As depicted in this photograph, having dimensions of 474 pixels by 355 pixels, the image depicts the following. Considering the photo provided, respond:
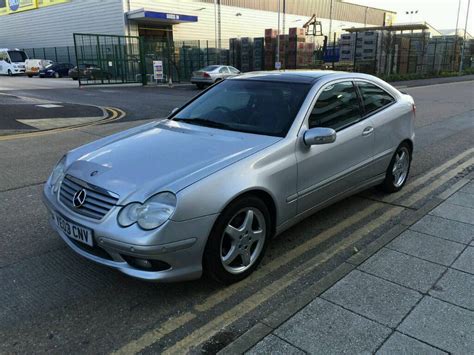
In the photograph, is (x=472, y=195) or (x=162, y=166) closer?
(x=162, y=166)

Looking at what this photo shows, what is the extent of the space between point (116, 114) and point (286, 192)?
34.9 ft

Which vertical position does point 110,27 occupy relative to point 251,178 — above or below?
above

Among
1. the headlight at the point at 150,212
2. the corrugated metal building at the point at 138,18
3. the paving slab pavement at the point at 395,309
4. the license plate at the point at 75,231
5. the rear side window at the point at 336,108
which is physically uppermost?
the corrugated metal building at the point at 138,18

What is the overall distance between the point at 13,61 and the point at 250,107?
4413cm

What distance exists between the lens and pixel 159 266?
278 cm

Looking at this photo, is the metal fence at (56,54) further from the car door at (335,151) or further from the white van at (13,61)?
the car door at (335,151)

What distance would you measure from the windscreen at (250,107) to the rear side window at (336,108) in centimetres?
19

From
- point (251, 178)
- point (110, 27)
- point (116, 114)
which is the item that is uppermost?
point (110, 27)

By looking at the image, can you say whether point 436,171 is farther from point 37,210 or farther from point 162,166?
point 37,210

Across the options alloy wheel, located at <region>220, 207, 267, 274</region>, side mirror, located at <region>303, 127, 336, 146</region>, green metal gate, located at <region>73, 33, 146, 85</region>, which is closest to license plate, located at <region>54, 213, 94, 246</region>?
alloy wheel, located at <region>220, 207, 267, 274</region>

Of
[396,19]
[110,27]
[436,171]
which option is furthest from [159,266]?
[396,19]

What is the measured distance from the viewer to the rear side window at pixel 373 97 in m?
4.58

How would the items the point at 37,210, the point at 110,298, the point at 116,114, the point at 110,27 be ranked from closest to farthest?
1. the point at 110,298
2. the point at 37,210
3. the point at 116,114
4. the point at 110,27

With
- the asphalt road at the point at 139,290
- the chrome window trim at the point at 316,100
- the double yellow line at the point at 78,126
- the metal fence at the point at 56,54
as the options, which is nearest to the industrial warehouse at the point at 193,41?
the metal fence at the point at 56,54
